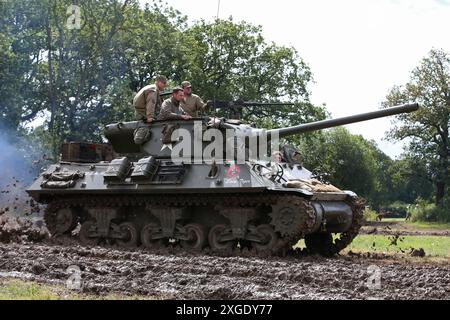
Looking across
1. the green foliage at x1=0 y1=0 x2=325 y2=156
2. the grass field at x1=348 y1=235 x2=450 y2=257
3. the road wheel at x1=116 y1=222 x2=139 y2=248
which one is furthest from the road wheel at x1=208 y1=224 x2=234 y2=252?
the green foliage at x1=0 y1=0 x2=325 y2=156

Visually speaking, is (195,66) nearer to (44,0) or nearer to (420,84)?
(44,0)

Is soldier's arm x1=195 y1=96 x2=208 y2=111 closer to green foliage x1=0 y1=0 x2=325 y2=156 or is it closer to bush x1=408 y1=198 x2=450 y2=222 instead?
green foliage x1=0 y1=0 x2=325 y2=156

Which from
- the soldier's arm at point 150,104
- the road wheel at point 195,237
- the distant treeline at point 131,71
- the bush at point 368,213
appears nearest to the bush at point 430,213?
the distant treeline at point 131,71

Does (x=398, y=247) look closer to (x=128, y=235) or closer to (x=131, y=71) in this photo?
(x=128, y=235)

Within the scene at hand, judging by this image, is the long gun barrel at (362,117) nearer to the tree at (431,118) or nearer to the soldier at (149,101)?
the soldier at (149,101)

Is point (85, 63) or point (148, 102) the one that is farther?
point (85, 63)

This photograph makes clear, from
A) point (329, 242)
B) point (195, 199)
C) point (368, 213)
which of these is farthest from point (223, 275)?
point (368, 213)

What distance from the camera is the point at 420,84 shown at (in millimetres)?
54281

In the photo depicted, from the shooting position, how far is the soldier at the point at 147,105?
59.2 ft

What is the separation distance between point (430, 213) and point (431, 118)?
276 inches

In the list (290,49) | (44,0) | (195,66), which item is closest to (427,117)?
(290,49)

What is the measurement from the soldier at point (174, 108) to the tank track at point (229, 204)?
5.84ft

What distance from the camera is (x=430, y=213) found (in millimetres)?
49188
